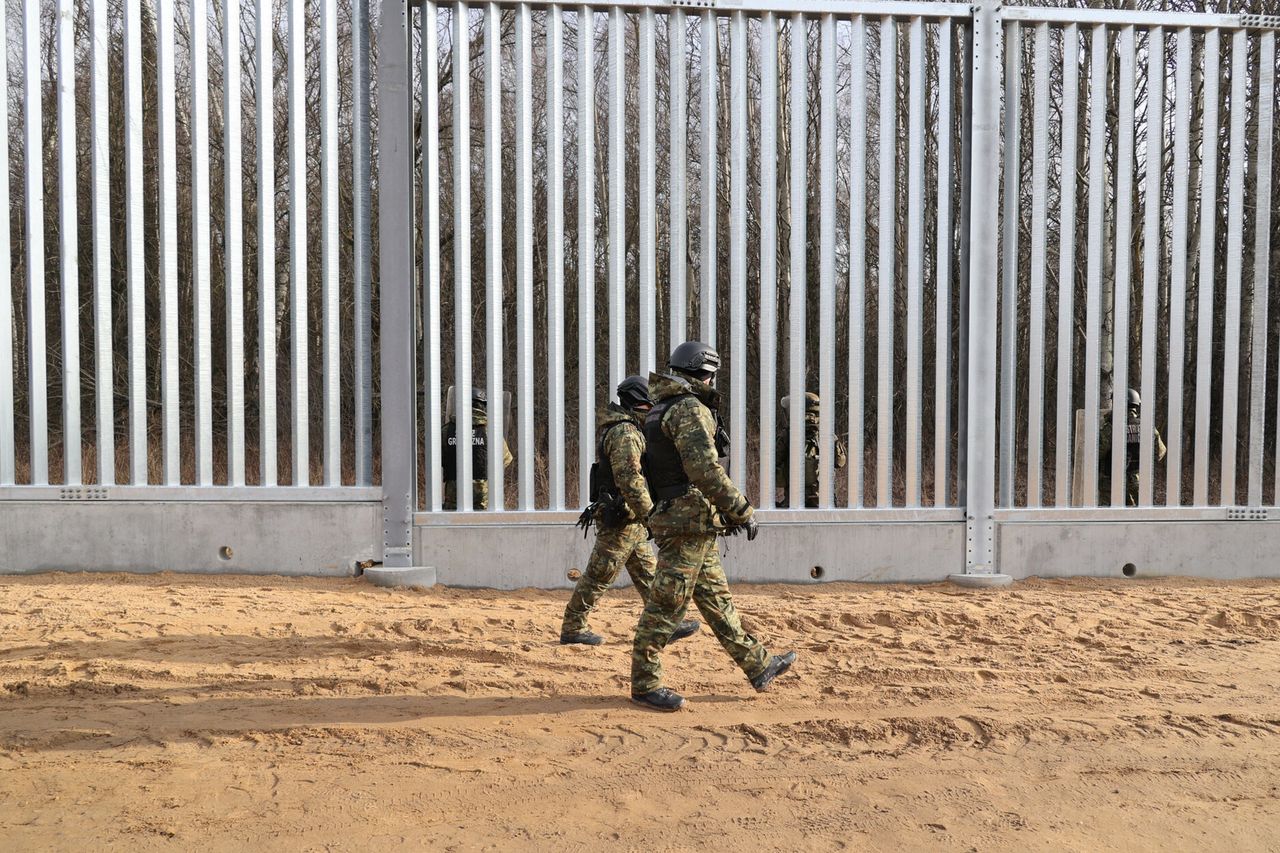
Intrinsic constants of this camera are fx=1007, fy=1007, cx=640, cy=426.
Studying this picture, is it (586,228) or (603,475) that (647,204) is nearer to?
(586,228)

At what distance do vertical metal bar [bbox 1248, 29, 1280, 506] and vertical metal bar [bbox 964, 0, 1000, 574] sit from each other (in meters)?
2.72

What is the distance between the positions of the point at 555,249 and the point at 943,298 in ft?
12.5

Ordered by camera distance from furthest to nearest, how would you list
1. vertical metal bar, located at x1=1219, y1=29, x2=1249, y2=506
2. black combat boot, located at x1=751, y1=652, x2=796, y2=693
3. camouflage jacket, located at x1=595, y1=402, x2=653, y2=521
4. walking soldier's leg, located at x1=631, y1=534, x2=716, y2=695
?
vertical metal bar, located at x1=1219, y1=29, x2=1249, y2=506, camouflage jacket, located at x1=595, y1=402, x2=653, y2=521, black combat boot, located at x1=751, y1=652, x2=796, y2=693, walking soldier's leg, located at x1=631, y1=534, x2=716, y2=695

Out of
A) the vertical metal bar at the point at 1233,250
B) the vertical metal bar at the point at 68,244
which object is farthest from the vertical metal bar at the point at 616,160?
the vertical metal bar at the point at 1233,250

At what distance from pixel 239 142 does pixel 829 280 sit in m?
5.69

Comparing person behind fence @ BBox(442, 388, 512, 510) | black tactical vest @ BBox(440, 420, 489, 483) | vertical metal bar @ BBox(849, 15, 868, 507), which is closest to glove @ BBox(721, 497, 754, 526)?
vertical metal bar @ BBox(849, 15, 868, 507)

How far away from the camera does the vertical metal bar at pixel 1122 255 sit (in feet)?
32.4

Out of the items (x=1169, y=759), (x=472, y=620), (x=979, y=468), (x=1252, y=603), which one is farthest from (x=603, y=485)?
(x=1252, y=603)

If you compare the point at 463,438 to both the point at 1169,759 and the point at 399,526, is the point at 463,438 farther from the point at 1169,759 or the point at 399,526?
the point at 1169,759

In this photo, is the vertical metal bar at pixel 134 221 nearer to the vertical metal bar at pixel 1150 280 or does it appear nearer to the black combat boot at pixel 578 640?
the black combat boot at pixel 578 640

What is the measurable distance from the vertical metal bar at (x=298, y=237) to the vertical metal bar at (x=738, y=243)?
3.31 metres

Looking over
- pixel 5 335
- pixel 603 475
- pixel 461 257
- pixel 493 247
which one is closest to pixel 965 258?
pixel 493 247

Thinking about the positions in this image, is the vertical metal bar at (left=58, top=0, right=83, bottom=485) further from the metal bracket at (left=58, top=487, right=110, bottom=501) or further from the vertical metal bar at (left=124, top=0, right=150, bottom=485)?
the vertical metal bar at (left=124, top=0, right=150, bottom=485)

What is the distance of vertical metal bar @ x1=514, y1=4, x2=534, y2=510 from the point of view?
30.6 feet
